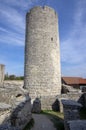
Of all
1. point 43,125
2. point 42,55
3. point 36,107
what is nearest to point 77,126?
point 43,125

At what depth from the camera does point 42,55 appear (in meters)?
16.9

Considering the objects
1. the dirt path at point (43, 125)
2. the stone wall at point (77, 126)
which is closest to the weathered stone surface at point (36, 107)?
the dirt path at point (43, 125)

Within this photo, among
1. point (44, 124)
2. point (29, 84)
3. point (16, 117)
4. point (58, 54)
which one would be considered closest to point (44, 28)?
point (58, 54)

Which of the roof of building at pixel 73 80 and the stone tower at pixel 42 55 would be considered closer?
the stone tower at pixel 42 55

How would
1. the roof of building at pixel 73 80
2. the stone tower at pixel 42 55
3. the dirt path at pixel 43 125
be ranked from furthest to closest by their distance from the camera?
the roof of building at pixel 73 80, the stone tower at pixel 42 55, the dirt path at pixel 43 125

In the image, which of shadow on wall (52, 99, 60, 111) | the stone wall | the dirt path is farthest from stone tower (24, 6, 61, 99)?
the stone wall

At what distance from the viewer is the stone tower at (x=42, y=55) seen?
16.8 m

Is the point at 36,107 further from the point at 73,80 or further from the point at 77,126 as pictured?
the point at 73,80

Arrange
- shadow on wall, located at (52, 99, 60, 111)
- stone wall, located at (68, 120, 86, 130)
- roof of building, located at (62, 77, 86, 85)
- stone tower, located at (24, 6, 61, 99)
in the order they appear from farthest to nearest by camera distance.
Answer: roof of building, located at (62, 77, 86, 85)
stone tower, located at (24, 6, 61, 99)
shadow on wall, located at (52, 99, 60, 111)
stone wall, located at (68, 120, 86, 130)

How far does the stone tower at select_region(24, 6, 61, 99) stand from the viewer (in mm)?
16766

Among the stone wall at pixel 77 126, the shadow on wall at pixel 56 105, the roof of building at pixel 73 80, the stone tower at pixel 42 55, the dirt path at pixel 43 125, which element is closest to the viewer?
the stone wall at pixel 77 126

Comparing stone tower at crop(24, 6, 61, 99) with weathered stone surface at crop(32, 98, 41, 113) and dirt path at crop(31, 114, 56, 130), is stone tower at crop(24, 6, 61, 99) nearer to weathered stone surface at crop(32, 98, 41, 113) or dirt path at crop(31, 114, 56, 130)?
weathered stone surface at crop(32, 98, 41, 113)

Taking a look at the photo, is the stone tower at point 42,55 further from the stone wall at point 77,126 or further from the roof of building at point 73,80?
the stone wall at point 77,126

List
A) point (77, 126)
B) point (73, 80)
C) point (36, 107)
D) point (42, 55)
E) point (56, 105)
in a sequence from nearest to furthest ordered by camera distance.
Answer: point (77, 126) < point (36, 107) < point (56, 105) < point (42, 55) < point (73, 80)
